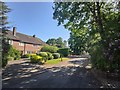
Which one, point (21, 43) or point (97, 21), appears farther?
point (21, 43)

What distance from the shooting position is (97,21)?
60.8 feet

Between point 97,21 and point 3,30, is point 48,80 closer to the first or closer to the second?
point 97,21

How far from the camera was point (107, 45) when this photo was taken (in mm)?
12594

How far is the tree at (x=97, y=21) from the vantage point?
41.3ft

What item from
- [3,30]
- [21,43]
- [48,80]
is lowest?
[48,80]

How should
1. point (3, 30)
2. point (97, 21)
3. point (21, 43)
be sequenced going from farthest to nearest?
point (21, 43) < point (3, 30) < point (97, 21)

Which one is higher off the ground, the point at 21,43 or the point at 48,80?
the point at 21,43

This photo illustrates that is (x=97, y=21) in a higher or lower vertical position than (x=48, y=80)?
higher

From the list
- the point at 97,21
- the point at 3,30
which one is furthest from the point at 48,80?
the point at 3,30

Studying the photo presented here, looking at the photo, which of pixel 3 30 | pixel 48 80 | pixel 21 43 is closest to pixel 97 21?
pixel 48 80

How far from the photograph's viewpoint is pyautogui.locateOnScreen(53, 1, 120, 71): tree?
12.6 m

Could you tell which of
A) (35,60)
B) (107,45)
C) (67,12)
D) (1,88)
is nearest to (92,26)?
(67,12)

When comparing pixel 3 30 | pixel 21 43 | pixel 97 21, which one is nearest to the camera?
pixel 97 21

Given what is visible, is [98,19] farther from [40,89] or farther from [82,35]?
[40,89]
